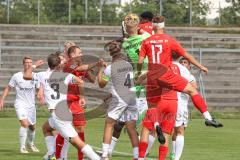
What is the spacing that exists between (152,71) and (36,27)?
26.9 m

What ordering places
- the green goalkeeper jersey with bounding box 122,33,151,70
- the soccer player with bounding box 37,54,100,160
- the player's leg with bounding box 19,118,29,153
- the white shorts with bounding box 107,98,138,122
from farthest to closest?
the player's leg with bounding box 19,118,29,153 < the green goalkeeper jersey with bounding box 122,33,151,70 < the white shorts with bounding box 107,98,138,122 < the soccer player with bounding box 37,54,100,160

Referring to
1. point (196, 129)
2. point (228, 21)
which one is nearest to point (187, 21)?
point (228, 21)

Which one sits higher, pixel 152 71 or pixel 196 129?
pixel 152 71

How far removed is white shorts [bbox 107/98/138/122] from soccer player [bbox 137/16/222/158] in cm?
69

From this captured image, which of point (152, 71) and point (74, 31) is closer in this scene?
point (152, 71)

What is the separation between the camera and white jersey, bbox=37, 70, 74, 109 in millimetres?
15177

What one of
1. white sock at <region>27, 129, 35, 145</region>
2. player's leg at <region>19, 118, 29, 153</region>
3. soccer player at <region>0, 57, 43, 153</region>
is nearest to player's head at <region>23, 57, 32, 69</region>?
soccer player at <region>0, 57, 43, 153</region>

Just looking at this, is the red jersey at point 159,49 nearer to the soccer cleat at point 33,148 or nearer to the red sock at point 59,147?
the red sock at point 59,147

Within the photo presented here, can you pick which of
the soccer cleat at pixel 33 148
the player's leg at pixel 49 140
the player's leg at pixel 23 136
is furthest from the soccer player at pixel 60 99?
the soccer cleat at pixel 33 148

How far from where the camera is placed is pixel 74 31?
137ft

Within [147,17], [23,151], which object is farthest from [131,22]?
[23,151]

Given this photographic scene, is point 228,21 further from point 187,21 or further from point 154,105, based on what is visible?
point 154,105

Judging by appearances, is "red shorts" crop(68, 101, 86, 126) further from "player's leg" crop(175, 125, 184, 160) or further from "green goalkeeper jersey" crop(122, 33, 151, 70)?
"player's leg" crop(175, 125, 184, 160)

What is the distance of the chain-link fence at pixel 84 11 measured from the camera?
4431 cm
